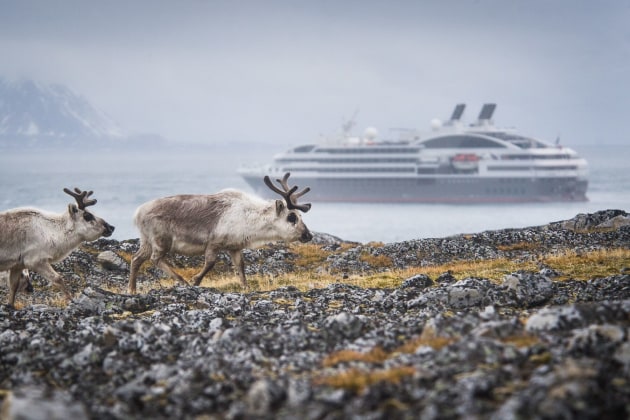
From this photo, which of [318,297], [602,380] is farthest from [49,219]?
[602,380]

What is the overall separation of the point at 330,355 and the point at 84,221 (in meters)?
8.82

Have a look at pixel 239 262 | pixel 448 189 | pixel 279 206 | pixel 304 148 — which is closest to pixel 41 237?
pixel 239 262

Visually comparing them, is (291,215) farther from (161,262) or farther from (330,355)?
(330,355)

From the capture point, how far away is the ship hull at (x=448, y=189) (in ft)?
431

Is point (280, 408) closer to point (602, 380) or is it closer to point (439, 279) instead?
point (602, 380)

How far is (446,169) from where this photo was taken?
133 meters

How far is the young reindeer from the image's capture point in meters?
15.7

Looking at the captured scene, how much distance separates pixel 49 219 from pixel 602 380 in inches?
464

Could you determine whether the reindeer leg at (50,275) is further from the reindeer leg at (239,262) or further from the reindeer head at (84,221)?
the reindeer leg at (239,262)

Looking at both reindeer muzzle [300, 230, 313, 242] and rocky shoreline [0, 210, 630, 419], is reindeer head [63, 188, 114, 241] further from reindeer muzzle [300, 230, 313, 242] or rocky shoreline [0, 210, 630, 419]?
reindeer muzzle [300, 230, 313, 242]

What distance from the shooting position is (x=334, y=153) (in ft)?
444

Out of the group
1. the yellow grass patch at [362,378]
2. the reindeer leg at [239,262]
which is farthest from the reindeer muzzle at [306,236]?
the yellow grass patch at [362,378]

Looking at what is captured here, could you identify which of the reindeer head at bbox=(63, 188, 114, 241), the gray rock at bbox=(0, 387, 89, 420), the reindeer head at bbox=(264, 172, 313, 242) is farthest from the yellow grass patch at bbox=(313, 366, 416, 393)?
the reindeer head at bbox=(264, 172, 313, 242)

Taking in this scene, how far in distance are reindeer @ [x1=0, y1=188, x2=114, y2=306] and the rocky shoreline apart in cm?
192
